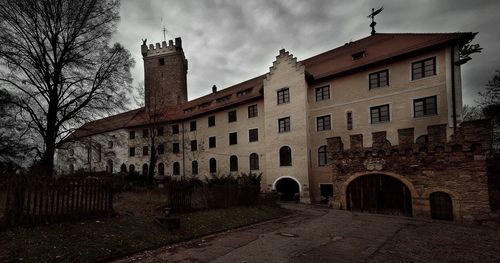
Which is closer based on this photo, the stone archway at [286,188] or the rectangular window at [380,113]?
the rectangular window at [380,113]

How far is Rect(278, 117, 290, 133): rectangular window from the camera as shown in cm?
2498

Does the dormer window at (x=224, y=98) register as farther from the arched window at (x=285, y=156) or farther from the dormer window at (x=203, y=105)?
the arched window at (x=285, y=156)

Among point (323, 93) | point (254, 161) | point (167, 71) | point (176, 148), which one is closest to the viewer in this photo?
point (323, 93)

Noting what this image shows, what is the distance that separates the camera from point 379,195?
16.7m

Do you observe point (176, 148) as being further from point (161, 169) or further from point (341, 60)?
point (341, 60)

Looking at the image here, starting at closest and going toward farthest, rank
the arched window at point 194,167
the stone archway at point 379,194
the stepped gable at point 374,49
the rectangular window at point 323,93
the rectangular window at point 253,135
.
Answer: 1. the stone archway at point 379,194
2. the stepped gable at point 374,49
3. the rectangular window at point 323,93
4. the rectangular window at point 253,135
5. the arched window at point 194,167

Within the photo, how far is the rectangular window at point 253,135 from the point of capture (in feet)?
91.9

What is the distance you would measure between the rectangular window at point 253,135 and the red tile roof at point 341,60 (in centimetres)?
329

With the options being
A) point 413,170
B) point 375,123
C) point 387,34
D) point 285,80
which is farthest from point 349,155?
point 387,34

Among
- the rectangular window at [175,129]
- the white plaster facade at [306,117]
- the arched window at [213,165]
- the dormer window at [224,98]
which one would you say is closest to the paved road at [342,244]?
the white plaster facade at [306,117]

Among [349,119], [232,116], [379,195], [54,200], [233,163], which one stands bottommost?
[379,195]

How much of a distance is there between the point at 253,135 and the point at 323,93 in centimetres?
806

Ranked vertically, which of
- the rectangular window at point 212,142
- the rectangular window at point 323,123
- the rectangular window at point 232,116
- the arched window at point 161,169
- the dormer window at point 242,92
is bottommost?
the arched window at point 161,169

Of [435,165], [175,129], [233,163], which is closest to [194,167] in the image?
[175,129]
